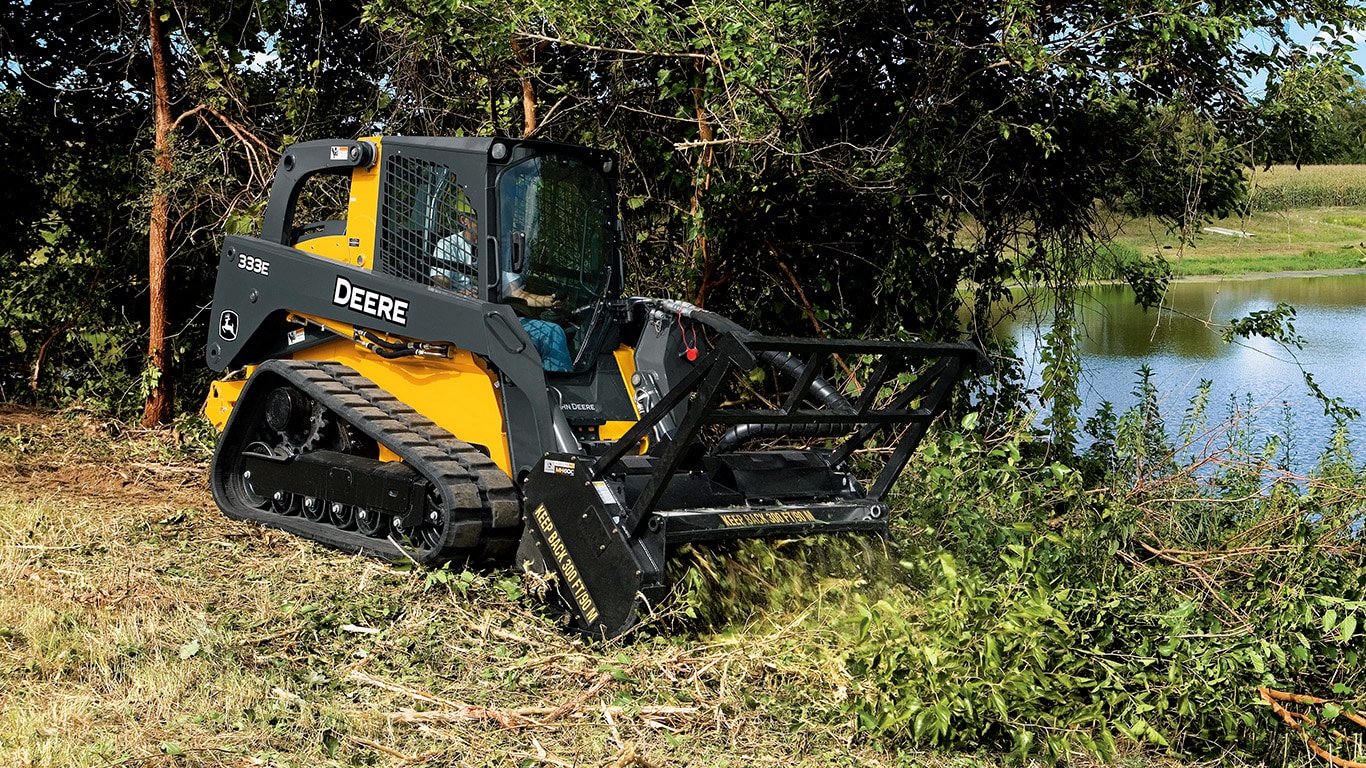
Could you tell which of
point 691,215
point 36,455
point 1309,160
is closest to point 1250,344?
point 1309,160

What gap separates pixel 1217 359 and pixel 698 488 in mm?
6318

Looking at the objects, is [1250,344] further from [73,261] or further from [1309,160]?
[73,261]

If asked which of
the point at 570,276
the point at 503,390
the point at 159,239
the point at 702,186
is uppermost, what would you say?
the point at 702,186

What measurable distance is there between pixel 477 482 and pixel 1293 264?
12.1 meters

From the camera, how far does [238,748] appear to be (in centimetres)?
400

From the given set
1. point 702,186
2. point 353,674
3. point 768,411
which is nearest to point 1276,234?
point 702,186

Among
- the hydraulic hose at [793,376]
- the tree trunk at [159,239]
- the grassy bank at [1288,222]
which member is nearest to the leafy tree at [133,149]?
the tree trunk at [159,239]

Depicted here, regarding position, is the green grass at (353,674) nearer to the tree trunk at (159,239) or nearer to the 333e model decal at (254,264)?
the 333e model decal at (254,264)

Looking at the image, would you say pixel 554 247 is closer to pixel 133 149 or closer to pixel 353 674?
pixel 353 674

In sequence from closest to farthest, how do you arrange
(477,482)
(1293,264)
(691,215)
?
(477,482) < (691,215) < (1293,264)

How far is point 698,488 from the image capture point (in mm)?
5758

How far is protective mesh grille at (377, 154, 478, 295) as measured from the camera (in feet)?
20.0

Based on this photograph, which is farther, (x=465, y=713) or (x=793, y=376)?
(x=793, y=376)

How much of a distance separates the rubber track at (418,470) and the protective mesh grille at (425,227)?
0.67 metres
